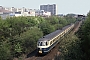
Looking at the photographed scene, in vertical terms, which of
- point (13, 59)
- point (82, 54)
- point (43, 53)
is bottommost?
point (13, 59)

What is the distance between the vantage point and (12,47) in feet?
95.1

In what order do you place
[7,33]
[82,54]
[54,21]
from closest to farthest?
[82,54], [7,33], [54,21]

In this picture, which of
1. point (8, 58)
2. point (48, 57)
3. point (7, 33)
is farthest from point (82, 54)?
point (7, 33)

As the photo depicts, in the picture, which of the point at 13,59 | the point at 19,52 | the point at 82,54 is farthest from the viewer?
the point at 19,52

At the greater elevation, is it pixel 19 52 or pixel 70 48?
pixel 70 48

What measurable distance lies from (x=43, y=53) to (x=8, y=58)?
5341mm

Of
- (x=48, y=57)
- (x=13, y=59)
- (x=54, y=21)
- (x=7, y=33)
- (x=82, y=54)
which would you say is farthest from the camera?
(x=54, y=21)

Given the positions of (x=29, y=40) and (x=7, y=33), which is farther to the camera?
(x=7, y=33)

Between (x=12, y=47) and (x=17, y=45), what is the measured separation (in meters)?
1.13

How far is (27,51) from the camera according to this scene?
95.7 feet

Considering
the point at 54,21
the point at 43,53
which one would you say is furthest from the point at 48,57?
the point at 54,21

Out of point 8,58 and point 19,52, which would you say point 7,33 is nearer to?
point 19,52

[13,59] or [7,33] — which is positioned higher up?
[7,33]

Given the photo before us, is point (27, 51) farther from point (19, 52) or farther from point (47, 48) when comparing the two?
point (47, 48)
